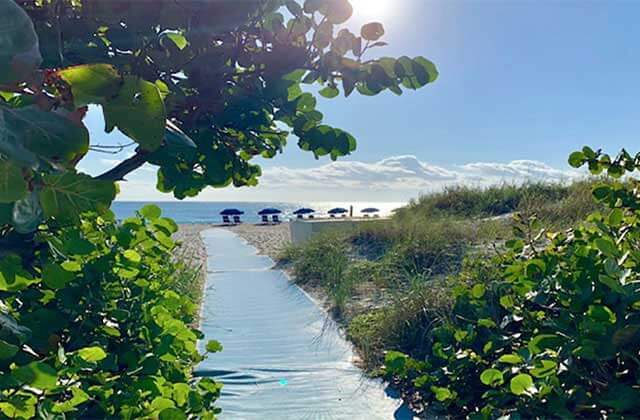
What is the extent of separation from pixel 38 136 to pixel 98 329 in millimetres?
1229

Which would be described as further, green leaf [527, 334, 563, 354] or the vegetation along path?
the vegetation along path

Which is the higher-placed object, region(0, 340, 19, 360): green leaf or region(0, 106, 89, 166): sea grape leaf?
region(0, 106, 89, 166): sea grape leaf

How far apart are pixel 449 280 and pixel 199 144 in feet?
11.9

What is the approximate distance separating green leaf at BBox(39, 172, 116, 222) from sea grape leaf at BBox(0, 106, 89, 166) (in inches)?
0.9

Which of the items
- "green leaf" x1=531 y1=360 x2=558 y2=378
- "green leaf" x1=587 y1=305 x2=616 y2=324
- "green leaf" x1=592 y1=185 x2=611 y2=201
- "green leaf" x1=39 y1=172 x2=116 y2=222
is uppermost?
"green leaf" x1=592 y1=185 x2=611 y2=201

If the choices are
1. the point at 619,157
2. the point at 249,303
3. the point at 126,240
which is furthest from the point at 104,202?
the point at 249,303

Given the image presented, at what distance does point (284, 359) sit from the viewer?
153 inches

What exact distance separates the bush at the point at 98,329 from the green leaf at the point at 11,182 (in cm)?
63

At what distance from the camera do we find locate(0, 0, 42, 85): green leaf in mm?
399

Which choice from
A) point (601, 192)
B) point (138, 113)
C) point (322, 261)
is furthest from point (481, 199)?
point (138, 113)

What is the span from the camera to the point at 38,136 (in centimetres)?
46

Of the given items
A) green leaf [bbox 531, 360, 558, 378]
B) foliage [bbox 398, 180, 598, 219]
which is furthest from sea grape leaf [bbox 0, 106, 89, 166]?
foliage [bbox 398, 180, 598, 219]

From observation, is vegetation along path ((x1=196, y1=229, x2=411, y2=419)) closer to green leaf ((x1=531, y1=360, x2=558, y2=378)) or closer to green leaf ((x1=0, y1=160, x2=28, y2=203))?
green leaf ((x1=531, y1=360, x2=558, y2=378))

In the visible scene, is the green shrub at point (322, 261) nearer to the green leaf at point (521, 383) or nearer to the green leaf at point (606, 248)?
the green leaf at point (521, 383)
